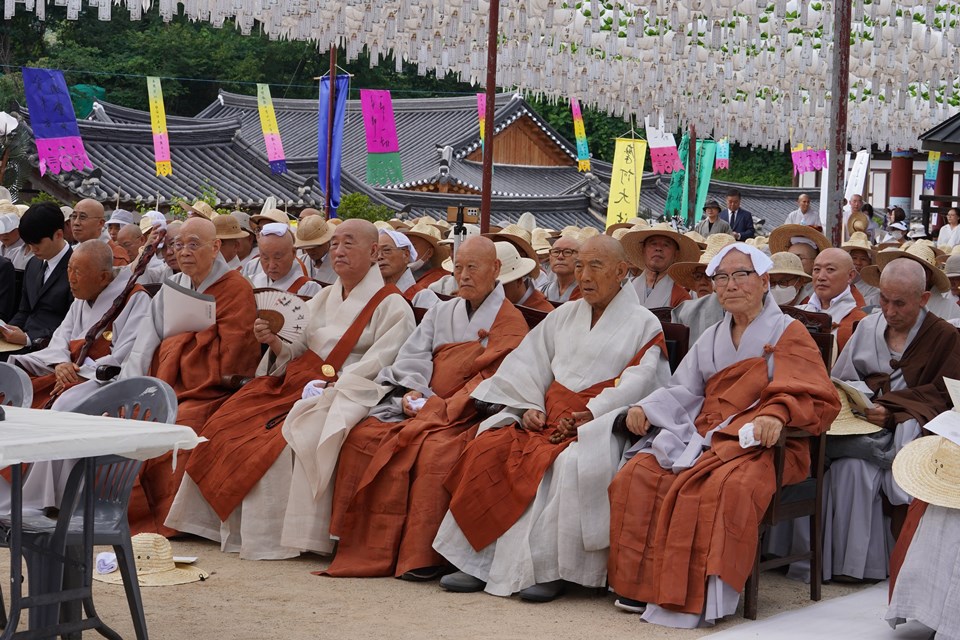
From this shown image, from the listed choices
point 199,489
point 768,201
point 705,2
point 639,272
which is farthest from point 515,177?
point 199,489

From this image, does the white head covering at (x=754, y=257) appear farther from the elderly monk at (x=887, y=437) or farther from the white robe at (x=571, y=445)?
the elderly monk at (x=887, y=437)

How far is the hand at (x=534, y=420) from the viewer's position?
5.70m

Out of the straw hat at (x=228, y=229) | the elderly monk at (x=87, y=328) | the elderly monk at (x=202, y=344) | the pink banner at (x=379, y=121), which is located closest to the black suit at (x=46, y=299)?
the elderly monk at (x=87, y=328)

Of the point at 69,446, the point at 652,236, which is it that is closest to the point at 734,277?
the point at 652,236

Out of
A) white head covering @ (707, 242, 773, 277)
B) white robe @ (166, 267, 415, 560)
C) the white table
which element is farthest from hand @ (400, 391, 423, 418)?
the white table

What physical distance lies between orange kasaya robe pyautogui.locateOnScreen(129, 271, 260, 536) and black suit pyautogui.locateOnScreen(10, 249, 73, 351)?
152 centimetres

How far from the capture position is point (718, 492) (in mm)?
4941

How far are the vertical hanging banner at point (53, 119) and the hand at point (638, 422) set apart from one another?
40.9 ft

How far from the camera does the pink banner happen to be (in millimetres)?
17128

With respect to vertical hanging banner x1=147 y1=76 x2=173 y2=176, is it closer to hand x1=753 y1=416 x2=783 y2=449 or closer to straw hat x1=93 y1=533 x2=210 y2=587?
straw hat x1=93 y1=533 x2=210 y2=587

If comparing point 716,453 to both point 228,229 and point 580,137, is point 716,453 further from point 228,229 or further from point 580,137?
point 580,137

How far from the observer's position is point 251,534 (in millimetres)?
6133

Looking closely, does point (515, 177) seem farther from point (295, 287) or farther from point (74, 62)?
point (295, 287)

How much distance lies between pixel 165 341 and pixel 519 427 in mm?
2285
